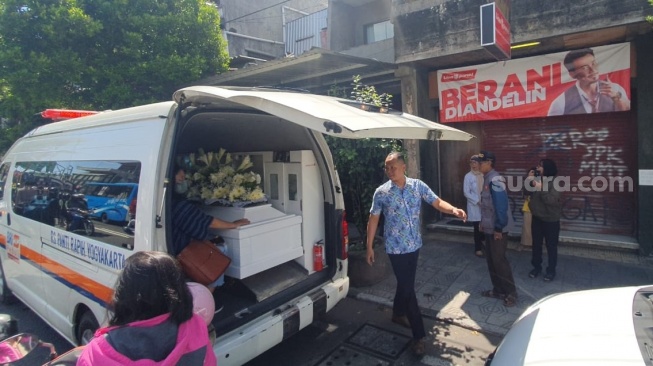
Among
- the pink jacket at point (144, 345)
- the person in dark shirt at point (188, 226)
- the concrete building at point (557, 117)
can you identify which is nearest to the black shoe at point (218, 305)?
the person in dark shirt at point (188, 226)

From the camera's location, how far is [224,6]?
53.3ft

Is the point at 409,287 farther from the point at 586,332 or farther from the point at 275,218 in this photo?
the point at 586,332

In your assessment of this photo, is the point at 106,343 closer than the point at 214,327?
Yes

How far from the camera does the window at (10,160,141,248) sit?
2.91 meters

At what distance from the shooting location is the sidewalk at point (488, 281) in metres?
4.41

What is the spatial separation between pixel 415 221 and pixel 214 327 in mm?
1935

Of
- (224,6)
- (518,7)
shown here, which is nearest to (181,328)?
(518,7)

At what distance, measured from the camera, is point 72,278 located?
133 inches

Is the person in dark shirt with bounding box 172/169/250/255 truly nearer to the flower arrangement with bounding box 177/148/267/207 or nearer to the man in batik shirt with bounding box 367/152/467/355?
the flower arrangement with bounding box 177/148/267/207

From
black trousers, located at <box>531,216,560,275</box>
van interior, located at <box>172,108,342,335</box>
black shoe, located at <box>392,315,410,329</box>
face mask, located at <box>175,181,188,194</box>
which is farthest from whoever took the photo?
black trousers, located at <box>531,216,560,275</box>

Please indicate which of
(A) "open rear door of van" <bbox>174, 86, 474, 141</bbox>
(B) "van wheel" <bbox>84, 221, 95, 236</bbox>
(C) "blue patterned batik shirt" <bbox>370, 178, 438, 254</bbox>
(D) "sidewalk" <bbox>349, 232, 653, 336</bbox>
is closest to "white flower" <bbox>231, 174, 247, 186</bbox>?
(A) "open rear door of van" <bbox>174, 86, 474, 141</bbox>

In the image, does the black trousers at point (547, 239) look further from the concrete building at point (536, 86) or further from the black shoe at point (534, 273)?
the concrete building at point (536, 86)

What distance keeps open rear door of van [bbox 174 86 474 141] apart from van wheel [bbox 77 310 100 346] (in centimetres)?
198

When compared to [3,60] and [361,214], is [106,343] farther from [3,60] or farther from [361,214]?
[3,60]
